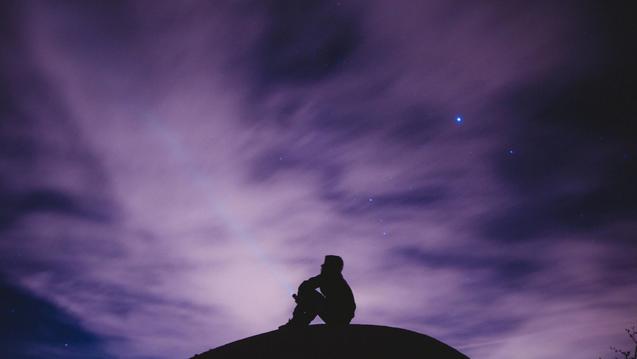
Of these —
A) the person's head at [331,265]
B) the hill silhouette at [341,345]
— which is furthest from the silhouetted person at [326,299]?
the hill silhouette at [341,345]

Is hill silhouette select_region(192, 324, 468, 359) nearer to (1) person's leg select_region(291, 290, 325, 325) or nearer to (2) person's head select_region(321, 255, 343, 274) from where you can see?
(1) person's leg select_region(291, 290, 325, 325)

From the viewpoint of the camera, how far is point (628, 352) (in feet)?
93.8

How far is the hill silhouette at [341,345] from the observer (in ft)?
20.5

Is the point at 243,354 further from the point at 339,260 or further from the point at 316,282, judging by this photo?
the point at 339,260

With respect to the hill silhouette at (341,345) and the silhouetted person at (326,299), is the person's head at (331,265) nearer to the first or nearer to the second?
the silhouetted person at (326,299)

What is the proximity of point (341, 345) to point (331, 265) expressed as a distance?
7.21 feet

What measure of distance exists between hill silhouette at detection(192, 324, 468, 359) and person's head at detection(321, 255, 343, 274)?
4.52ft

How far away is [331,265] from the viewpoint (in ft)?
27.5

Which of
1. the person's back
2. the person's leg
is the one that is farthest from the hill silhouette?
the person's back

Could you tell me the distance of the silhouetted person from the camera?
317 inches

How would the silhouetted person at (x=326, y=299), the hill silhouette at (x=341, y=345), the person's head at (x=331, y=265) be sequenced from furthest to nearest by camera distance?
the person's head at (x=331, y=265) < the silhouetted person at (x=326, y=299) < the hill silhouette at (x=341, y=345)

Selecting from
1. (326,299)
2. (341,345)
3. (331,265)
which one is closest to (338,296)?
(326,299)

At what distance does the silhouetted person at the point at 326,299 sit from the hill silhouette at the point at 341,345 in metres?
0.71

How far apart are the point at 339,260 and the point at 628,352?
3361 centimetres
